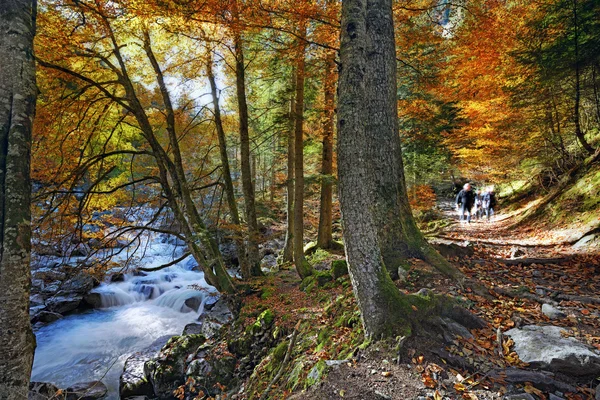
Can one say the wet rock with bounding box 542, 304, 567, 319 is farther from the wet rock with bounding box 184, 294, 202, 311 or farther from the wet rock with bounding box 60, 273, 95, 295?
the wet rock with bounding box 60, 273, 95, 295

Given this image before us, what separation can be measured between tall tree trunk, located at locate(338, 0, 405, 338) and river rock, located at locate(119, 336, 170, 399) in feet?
19.7

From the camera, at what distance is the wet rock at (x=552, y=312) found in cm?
367

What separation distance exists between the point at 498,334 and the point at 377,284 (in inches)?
56.5

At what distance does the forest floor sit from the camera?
8.86ft

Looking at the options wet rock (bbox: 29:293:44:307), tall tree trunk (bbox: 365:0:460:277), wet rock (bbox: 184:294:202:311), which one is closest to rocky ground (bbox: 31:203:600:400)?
tall tree trunk (bbox: 365:0:460:277)

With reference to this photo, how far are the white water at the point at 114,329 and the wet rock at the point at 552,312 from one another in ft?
24.0

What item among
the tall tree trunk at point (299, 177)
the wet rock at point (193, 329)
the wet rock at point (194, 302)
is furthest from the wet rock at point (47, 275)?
the tall tree trunk at point (299, 177)

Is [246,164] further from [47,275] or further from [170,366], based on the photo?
[170,366]

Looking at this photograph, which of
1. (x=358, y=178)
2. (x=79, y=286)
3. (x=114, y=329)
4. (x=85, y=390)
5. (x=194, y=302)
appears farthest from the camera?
(x=79, y=286)

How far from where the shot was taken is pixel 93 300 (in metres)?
11.5

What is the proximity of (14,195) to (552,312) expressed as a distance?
5971 millimetres

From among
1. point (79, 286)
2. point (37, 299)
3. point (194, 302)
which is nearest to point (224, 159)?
point (194, 302)

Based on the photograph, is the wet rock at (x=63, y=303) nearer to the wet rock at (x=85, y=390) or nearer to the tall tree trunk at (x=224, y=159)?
the wet rock at (x=85, y=390)

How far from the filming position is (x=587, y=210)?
771 cm
